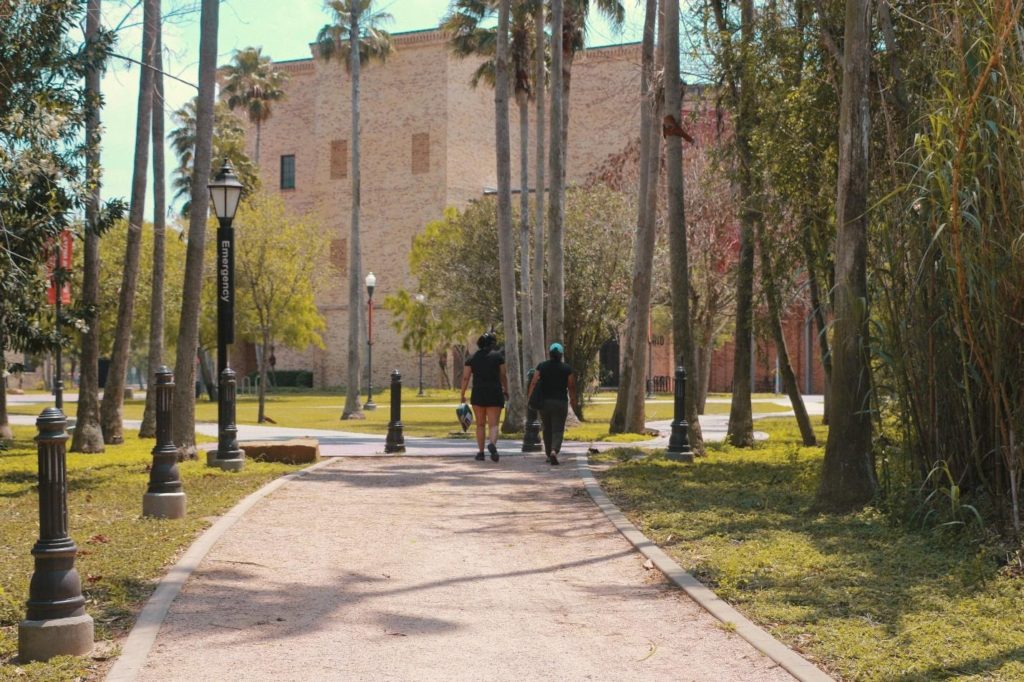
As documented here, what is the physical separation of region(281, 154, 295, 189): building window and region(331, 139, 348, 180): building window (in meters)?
3.87

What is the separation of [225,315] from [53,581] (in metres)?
10.5

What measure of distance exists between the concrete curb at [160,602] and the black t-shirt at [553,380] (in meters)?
5.89

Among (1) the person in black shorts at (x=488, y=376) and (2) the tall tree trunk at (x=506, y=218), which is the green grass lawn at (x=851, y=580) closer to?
(1) the person in black shorts at (x=488, y=376)

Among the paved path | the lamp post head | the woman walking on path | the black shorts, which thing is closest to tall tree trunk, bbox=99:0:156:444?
the lamp post head

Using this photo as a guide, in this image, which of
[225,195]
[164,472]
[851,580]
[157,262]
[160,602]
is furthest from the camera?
[157,262]

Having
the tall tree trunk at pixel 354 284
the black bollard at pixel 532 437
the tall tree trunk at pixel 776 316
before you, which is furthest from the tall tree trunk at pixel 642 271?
the tall tree trunk at pixel 354 284

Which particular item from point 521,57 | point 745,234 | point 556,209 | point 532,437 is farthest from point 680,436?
point 521,57

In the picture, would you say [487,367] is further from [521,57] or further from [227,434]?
[521,57]

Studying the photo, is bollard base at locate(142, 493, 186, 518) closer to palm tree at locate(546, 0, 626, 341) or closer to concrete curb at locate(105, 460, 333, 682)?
concrete curb at locate(105, 460, 333, 682)

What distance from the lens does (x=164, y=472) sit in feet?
36.4

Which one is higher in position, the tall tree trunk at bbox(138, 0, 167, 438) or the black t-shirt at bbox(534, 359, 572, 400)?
the tall tree trunk at bbox(138, 0, 167, 438)

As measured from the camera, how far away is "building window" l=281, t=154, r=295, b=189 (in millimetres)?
65613

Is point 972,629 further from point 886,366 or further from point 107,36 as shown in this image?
point 107,36

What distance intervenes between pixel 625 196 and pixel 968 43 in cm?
2958
